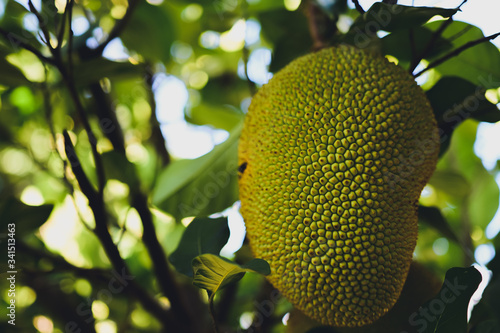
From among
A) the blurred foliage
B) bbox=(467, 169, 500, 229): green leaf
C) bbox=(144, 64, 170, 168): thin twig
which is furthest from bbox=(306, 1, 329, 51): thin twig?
bbox=(467, 169, 500, 229): green leaf

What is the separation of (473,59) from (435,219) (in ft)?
1.06

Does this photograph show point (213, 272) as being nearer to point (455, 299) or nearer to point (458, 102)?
point (455, 299)

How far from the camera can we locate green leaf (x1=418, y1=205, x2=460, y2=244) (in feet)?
2.88

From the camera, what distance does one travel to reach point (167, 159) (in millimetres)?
1383

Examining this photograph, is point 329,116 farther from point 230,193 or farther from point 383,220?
point 230,193

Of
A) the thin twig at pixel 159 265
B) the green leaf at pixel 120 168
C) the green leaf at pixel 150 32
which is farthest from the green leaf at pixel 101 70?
the green leaf at pixel 150 32

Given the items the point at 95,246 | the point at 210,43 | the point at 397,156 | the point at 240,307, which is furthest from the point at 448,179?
the point at 95,246

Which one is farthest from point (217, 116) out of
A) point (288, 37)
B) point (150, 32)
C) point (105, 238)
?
point (105, 238)

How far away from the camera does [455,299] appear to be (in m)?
0.57

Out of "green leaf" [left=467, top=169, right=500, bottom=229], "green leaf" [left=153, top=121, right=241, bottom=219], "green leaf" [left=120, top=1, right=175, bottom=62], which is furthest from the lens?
"green leaf" [left=467, top=169, right=500, bottom=229]

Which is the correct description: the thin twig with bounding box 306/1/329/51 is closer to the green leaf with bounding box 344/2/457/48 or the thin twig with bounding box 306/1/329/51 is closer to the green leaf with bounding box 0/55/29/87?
the green leaf with bounding box 344/2/457/48

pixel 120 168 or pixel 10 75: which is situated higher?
pixel 10 75

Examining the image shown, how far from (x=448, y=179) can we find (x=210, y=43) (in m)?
0.95

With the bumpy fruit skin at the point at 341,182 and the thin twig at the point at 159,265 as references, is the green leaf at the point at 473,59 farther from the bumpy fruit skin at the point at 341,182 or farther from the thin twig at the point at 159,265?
the thin twig at the point at 159,265
